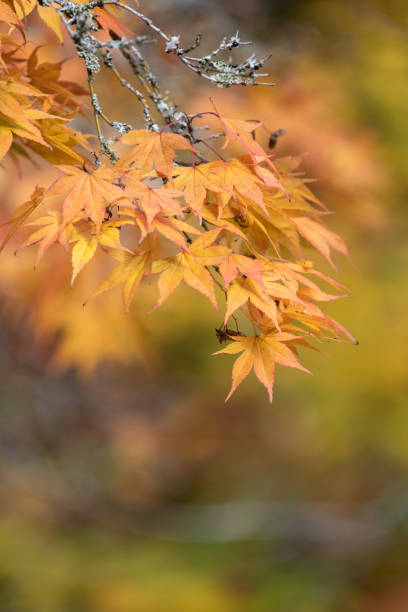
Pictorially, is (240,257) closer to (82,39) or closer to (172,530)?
(82,39)

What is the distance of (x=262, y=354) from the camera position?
970mm

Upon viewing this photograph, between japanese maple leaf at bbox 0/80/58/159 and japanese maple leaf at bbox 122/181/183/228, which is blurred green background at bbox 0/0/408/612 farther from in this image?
japanese maple leaf at bbox 0/80/58/159


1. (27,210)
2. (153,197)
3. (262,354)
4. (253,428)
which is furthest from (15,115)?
(253,428)

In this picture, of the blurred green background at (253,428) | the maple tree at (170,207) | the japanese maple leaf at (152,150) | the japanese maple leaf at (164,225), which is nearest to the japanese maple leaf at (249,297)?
the maple tree at (170,207)

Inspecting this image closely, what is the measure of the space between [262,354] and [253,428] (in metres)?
4.36

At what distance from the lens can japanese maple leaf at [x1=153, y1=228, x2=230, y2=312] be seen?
920mm

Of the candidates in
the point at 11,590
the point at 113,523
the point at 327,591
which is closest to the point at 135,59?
the point at 11,590

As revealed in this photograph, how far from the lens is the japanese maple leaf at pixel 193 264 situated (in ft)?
3.02

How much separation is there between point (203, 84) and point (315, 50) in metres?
0.57

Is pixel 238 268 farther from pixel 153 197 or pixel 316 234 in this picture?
pixel 316 234

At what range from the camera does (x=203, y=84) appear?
273 centimetres

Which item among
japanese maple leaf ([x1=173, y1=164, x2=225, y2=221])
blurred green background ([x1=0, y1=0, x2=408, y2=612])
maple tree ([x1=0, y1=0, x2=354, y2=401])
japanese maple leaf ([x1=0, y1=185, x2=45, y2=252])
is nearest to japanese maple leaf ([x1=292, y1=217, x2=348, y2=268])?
maple tree ([x1=0, y1=0, x2=354, y2=401])

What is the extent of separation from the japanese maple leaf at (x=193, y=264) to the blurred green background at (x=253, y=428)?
669mm

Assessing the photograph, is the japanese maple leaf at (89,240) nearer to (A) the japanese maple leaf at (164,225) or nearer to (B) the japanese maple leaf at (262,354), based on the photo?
(A) the japanese maple leaf at (164,225)
